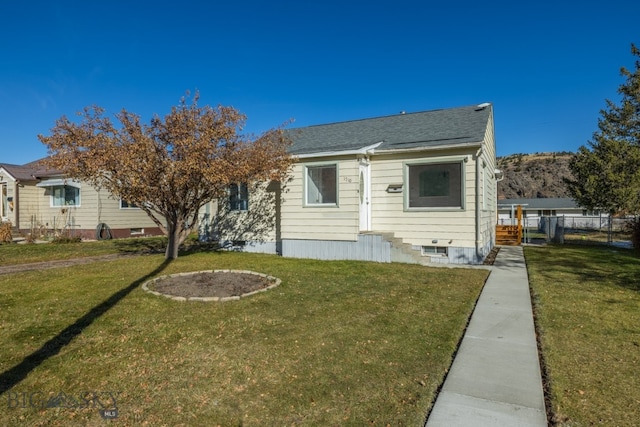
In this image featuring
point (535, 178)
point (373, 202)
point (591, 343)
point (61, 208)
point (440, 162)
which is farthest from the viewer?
point (535, 178)

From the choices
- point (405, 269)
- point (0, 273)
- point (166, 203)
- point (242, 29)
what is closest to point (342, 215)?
point (405, 269)

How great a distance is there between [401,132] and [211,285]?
8.86 metres

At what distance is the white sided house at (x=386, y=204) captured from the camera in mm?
10398

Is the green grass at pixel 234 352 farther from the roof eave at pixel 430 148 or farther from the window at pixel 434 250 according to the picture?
the roof eave at pixel 430 148

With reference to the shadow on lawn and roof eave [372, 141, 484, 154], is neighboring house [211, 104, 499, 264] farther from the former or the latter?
the shadow on lawn

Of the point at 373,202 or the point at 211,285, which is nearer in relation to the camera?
the point at 211,285

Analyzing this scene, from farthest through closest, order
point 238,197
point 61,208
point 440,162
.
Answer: point 61,208
point 238,197
point 440,162

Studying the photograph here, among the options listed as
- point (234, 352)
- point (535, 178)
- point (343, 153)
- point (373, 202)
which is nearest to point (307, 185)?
point (343, 153)

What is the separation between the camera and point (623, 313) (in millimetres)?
5492

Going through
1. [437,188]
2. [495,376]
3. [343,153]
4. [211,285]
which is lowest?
[495,376]

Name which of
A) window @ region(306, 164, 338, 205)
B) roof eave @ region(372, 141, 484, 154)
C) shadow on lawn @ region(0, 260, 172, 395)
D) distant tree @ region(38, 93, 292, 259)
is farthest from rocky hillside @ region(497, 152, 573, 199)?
shadow on lawn @ region(0, 260, 172, 395)

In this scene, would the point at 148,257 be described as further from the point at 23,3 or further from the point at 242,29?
the point at 242,29

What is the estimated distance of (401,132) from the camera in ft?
41.8

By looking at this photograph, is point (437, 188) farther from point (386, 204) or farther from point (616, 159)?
point (616, 159)
